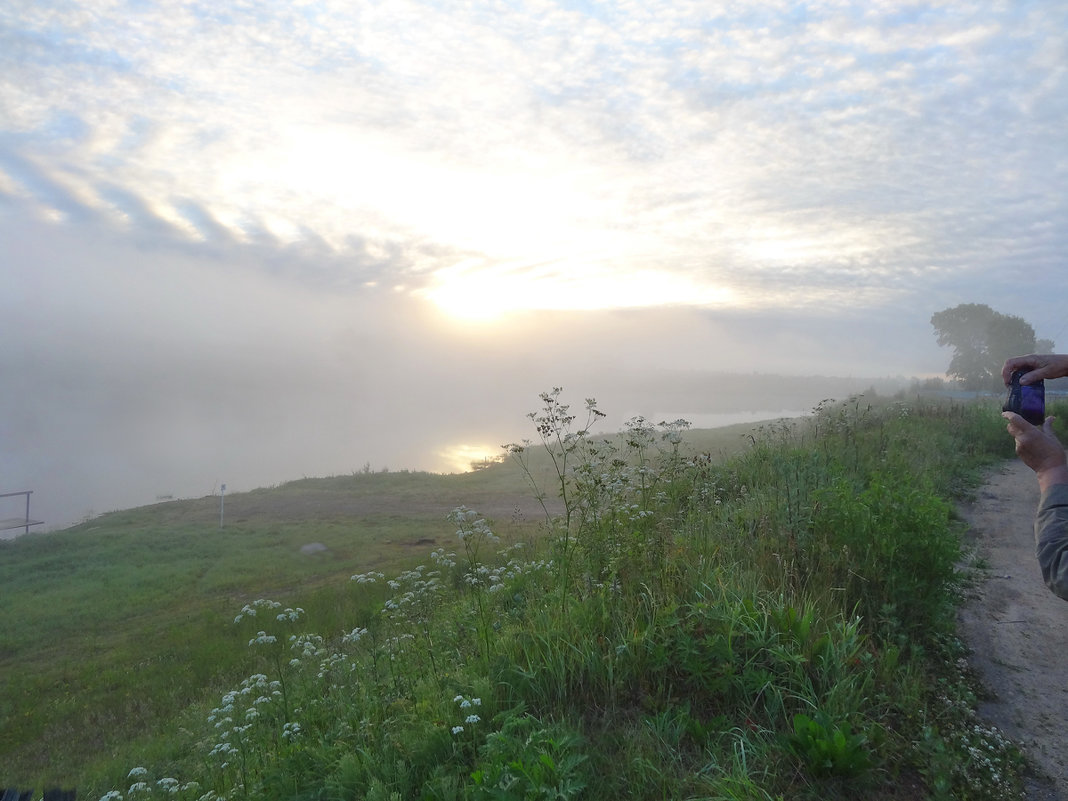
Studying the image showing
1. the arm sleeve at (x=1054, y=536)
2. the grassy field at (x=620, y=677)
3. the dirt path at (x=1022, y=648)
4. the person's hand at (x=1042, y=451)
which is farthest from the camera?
the dirt path at (x=1022, y=648)

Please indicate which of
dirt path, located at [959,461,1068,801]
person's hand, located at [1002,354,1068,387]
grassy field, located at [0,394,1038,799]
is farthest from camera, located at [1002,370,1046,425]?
dirt path, located at [959,461,1068,801]

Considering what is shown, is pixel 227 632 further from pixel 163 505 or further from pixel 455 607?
pixel 163 505

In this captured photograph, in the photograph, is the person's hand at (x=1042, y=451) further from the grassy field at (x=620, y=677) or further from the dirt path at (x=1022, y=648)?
the dirt path at (x=1022, y=648)

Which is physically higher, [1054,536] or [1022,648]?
[1054,536]

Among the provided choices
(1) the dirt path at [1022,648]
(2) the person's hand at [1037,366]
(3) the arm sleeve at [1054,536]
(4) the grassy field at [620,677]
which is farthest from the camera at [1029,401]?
(1) the dirt path at [1022,648]

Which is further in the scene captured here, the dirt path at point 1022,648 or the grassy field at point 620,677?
the dirt path at point 1022,648

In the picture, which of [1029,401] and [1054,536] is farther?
[1029,401]

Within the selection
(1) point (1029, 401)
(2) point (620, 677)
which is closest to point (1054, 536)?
(1) point (1029, 401)

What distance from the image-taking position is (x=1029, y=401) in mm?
2541

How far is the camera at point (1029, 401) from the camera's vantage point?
2.52 metres

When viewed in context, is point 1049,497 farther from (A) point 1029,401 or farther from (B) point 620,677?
(B) point 620,677

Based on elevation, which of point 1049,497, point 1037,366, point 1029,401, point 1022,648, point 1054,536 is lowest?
point 1022,648

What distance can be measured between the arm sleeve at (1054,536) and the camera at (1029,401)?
0.94 feet

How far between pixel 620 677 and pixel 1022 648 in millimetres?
3307
